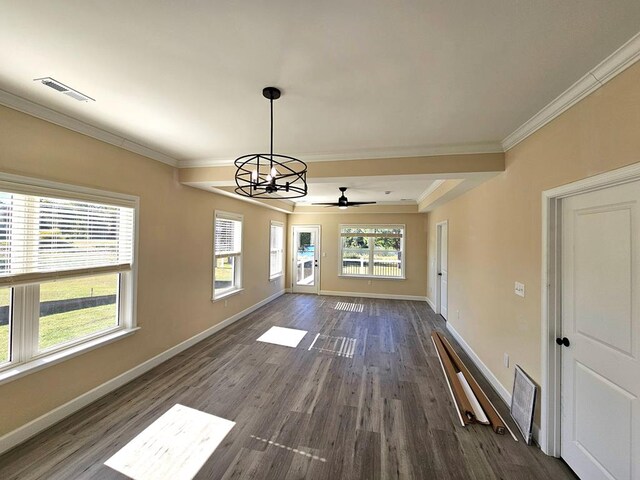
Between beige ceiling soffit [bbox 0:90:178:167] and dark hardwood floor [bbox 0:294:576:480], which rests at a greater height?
beige ceiling soffit [bbox 0:90:178:167]

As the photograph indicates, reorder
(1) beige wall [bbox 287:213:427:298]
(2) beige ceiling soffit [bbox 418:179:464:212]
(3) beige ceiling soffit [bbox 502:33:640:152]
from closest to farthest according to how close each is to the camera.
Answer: (3) beige ceiling soffit [bbox 502:33:640:152]
(2) beige ceiling soffit [bbox 418:179:464:212]
(1) beige wall [bbox 287:213:427:298]

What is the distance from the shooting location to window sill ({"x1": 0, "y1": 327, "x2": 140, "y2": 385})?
2010 millimetres

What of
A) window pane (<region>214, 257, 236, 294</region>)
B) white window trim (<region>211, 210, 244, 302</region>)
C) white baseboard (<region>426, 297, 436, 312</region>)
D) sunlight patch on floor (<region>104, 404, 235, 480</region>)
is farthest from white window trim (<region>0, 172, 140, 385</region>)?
Result: white baseboard (<region>426, 297, 436, 312</region>)

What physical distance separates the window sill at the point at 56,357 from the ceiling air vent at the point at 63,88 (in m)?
2.15

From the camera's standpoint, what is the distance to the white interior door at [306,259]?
310 inches

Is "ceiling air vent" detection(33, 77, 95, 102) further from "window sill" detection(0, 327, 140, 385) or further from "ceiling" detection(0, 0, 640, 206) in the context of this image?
"window sill" detection(0, 327, 140, 385)

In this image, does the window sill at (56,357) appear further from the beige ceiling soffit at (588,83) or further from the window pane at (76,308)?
the beige ceiling soffit at (588,83)

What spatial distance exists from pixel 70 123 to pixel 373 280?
6.74m

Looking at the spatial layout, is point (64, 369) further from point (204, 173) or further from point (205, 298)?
point (204, 173)

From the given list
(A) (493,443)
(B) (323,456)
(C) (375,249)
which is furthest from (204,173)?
(C) (375,249)

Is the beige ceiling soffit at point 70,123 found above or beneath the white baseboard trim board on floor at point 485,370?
above

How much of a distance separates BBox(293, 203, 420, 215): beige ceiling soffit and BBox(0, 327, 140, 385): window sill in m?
5.34

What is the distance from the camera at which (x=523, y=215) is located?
2.40 meters

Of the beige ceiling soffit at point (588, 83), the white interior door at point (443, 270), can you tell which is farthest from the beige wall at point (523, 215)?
the white interior door at point (443, 270)
